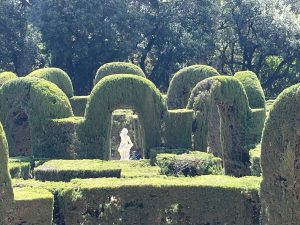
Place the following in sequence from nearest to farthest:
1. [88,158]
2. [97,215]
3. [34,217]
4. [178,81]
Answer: [34,217] < [97,215] < [88,158] < [178,81]

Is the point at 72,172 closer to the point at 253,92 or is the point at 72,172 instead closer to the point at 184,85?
the point at 253,92

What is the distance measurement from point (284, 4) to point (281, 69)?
5.73 meters

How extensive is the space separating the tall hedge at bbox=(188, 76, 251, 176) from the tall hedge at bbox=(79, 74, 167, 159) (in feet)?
5.58

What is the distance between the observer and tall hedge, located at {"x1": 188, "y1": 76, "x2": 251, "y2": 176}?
910 inches

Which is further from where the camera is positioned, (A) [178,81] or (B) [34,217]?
(A) [178,81]

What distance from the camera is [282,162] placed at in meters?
13.6

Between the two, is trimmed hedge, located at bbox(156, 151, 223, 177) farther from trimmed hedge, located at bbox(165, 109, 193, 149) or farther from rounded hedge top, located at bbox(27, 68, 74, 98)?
rounded hedge top, located at bbox(27, 68, 74, 98)

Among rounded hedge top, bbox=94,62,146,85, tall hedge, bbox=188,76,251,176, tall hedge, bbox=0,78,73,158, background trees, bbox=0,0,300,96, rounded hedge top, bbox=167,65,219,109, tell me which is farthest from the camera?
background trees, bbox=0,0,300,96

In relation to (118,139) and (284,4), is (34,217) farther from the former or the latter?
(284,4)

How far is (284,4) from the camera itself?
56.3 meters

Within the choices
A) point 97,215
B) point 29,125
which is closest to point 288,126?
point 97,215

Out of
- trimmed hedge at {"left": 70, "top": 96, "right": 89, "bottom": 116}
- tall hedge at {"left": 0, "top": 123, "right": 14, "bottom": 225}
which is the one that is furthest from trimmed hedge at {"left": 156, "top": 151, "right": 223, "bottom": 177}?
trimmed hedge at {"left": 70, "top": 96, "right": 89, "bottom": 116}

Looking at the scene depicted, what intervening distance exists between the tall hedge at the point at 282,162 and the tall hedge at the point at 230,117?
8928 mm

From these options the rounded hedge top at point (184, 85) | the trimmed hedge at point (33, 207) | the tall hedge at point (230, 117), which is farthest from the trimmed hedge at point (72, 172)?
the rounded hedge top at point (184, 85)
